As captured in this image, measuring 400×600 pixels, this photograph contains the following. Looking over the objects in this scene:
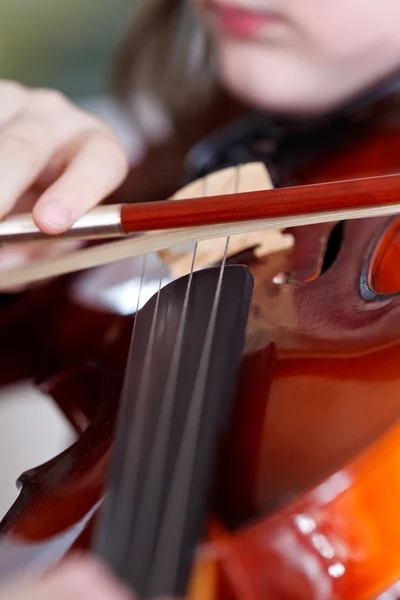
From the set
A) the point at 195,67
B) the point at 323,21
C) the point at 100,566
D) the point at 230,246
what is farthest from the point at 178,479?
the point at 195,67

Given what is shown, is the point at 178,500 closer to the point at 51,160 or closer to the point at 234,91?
the point at 51,160

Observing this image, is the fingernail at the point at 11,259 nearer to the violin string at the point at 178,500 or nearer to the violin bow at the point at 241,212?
the violin bow at the point at 241,212

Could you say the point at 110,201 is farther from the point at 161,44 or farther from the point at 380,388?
the point at 380,388

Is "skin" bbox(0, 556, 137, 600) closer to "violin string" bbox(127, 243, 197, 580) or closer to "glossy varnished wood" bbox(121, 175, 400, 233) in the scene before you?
"violin string" bbox(127, 243, 197, 580)

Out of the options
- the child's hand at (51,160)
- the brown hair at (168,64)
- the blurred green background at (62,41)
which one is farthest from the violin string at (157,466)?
the blurred green background at (62,41)

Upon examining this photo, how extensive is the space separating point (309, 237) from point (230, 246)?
0.06m

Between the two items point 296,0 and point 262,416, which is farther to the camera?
point 296,0

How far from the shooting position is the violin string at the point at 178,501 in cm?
20

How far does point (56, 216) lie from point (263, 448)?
17cm

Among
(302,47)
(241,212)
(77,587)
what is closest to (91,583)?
(77,587)

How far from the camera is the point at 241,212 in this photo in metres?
0.30

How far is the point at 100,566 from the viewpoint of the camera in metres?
0.20

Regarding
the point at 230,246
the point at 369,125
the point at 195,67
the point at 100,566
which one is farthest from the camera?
the point at 195,67

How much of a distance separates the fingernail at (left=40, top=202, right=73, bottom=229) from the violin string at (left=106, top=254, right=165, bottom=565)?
0.09 meters
